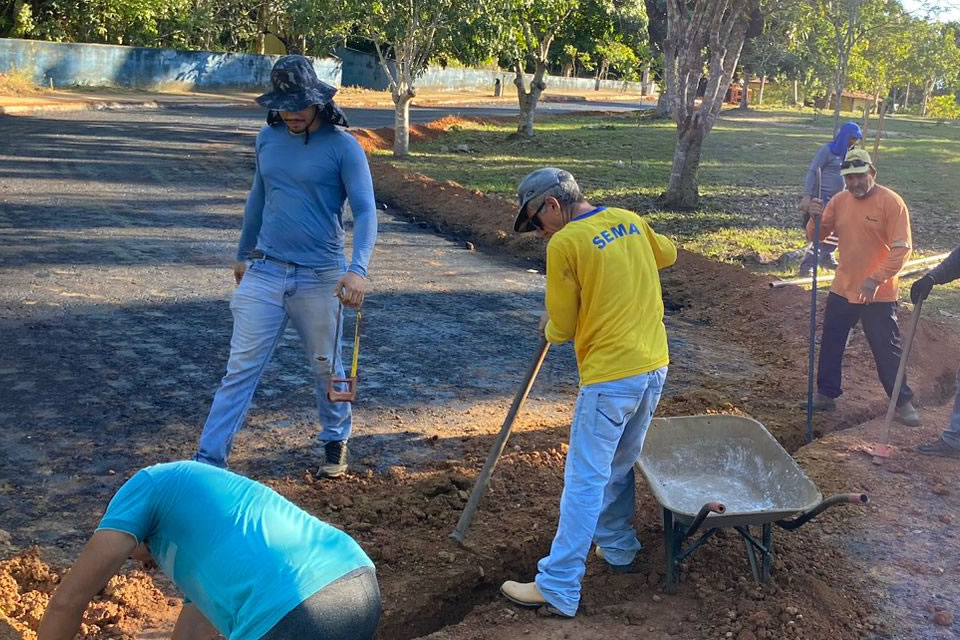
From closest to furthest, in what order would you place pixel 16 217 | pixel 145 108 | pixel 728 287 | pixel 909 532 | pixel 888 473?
pixel 909 532 < pixel 888 473 < pixel 728 287 < pixel 16 217 < pixel 145 108

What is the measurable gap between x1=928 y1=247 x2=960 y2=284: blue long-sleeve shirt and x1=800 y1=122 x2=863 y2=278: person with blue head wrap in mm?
4102

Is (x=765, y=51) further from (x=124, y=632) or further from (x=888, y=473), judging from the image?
(x=124, y=632)

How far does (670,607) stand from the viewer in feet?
14.2

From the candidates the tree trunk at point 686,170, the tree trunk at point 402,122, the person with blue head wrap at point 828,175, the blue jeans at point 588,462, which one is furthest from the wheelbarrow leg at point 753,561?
the tree trunk at point 402,122

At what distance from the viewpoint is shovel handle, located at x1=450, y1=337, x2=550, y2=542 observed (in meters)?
4.36

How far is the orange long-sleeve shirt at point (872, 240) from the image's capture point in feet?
21.0

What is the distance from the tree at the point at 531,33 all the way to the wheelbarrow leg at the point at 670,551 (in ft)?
58.6

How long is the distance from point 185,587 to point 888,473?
471 cm

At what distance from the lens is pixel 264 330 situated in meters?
4.68

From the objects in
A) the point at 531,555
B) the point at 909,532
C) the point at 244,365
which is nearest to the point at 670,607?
the point at 531,555

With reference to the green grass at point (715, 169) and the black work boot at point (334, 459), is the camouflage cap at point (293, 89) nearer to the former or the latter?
the black work boot at point (334, 459)

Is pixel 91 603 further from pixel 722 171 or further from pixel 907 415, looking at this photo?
pixel 722 171

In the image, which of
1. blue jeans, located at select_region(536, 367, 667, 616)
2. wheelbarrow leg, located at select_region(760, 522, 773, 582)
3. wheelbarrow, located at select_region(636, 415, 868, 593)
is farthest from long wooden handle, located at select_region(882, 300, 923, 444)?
blue jeans, located at select_region(536, 367, 667, 616)

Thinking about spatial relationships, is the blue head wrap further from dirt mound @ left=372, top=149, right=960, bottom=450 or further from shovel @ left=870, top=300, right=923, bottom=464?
shovel @ left=870, top=300, right=923, bottom=464
